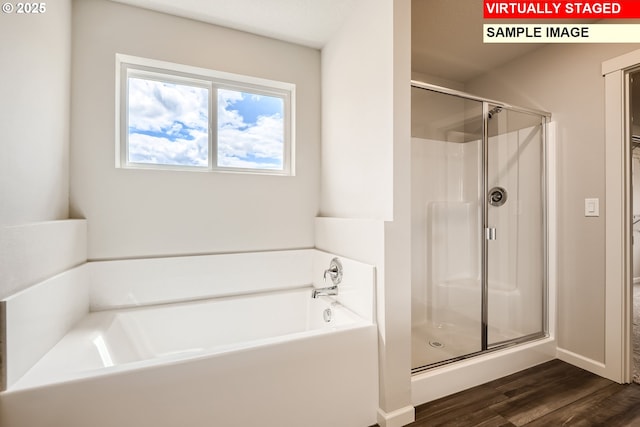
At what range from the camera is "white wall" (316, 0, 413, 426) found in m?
1.50

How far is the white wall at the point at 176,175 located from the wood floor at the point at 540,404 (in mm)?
1423

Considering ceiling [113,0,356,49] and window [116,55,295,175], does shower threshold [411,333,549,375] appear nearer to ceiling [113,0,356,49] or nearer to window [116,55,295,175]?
window [116,55,295,175]

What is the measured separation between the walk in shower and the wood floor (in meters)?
0.29

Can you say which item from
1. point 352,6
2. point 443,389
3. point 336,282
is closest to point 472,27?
point 352,6

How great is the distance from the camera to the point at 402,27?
152 cm

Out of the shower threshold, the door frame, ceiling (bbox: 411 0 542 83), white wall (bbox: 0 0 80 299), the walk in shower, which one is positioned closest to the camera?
white wall (bbox: 0 0 80 299)

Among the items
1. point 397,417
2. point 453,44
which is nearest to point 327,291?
point 397,417

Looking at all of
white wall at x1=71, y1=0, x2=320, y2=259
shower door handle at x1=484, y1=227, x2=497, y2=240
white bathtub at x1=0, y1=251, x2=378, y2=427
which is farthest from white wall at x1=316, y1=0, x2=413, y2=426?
shower door handle at x1=484, y1=227, x2=497, y2=240

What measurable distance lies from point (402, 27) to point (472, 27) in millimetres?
992

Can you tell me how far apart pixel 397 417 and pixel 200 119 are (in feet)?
7.49

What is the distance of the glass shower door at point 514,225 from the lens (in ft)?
7.29

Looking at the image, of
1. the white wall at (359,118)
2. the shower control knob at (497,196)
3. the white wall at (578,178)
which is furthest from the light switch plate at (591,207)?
the white wall at (359,118)

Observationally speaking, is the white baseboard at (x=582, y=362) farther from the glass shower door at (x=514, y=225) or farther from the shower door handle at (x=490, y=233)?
the shower door handle at (x=490, y=233)

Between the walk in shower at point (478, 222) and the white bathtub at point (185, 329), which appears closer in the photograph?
the white bathtub at point (185, 329)
